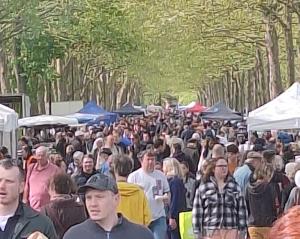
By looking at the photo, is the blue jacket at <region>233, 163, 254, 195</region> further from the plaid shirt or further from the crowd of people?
the plaid shirt

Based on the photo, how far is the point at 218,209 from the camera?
31.7ft

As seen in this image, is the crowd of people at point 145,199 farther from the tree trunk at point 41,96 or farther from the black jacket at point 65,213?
the tree trunk at point 41,96

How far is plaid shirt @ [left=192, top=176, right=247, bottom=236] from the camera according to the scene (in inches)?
380

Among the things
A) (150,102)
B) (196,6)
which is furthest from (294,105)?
(150,102)

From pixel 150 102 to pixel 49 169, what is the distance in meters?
157

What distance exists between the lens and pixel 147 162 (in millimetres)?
11398

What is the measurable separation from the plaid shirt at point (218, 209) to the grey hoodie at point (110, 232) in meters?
3.73

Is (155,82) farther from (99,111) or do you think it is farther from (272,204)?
(272,204)

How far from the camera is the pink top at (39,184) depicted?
11.1 metres

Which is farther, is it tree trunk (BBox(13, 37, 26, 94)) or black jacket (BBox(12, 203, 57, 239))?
tree trunk (BBox(13, 37, 26, 94))

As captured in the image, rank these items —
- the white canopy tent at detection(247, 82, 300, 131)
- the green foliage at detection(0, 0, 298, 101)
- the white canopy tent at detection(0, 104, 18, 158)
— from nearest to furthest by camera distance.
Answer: the white canopy tent at detection(247, 82, 300, 131) < the white canopy tent at detection(0, 104, 18, 158) < the green foliage at detection(0, 0, 298, 101)

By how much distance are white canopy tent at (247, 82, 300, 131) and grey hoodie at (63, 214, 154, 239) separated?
1270 centimetres

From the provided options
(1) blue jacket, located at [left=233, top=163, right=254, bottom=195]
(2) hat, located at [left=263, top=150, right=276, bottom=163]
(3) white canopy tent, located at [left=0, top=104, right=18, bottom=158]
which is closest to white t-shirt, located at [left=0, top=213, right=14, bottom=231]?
(1) blue jacket, located at [left=233, top=163, right=254, bottom=195]

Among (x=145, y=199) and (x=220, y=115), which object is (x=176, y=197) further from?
(x=220, y=115)
